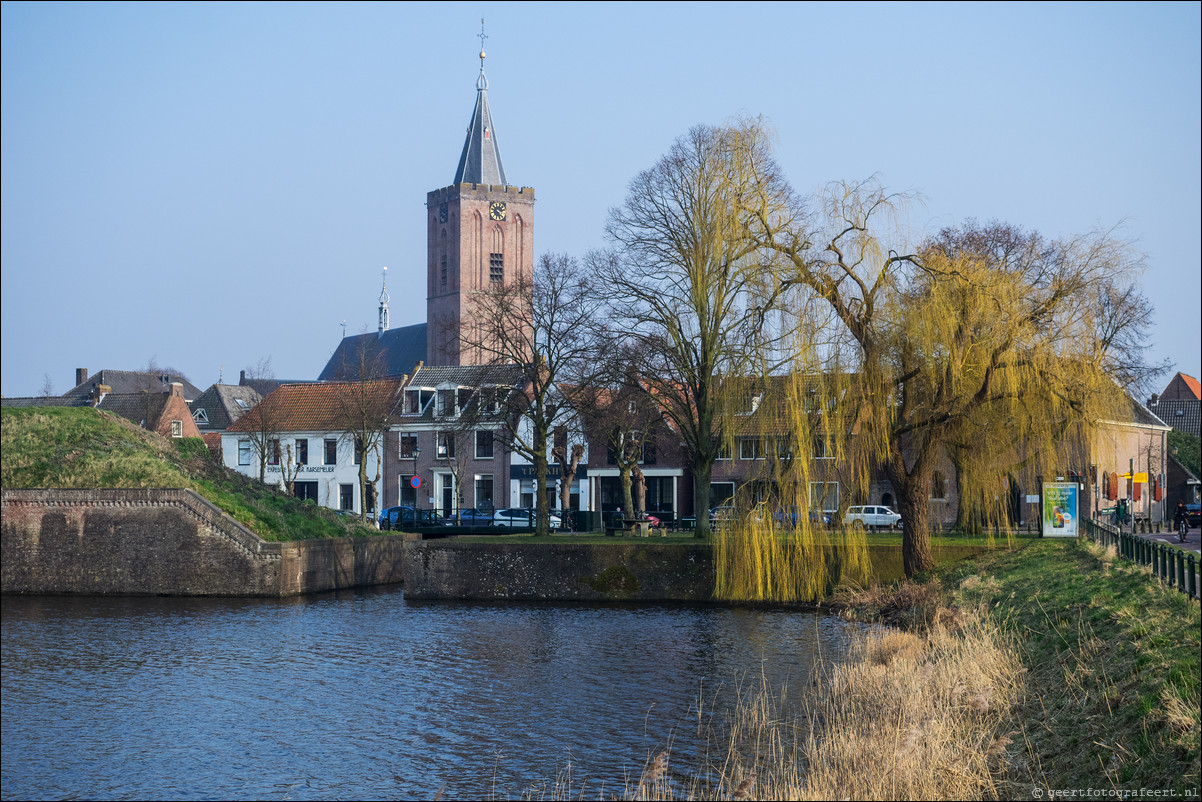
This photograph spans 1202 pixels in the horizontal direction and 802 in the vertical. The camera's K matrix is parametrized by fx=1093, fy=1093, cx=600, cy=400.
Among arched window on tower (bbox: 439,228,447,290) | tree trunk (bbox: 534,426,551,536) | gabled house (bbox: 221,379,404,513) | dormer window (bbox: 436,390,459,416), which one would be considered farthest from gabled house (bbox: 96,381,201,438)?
tree trunk (bbox: 534,426,551,536)

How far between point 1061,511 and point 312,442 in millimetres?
41325

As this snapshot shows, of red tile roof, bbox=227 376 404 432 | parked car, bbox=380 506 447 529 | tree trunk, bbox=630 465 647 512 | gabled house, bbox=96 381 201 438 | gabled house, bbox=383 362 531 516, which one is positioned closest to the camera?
parked car, bbox=380 506 447 529

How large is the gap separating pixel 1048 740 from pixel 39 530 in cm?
2593

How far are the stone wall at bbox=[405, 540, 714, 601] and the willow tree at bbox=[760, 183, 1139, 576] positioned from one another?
21.5ft

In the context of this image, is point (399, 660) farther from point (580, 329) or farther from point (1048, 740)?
point (580, 329)

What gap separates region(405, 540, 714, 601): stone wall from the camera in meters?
26.8

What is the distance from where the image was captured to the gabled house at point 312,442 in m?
56.9

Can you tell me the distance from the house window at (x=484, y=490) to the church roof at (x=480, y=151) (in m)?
42.2

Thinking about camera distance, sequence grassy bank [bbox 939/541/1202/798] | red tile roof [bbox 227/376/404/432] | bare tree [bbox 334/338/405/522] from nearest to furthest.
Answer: grassy bank [bbox 939/541/1202/798] < bare tree [bbox 334/338/405/522] < red tile roof [bbox 227/376/404/432]

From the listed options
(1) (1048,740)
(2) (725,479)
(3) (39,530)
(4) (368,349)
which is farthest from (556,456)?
(4) (368,349)

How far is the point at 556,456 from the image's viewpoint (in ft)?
153

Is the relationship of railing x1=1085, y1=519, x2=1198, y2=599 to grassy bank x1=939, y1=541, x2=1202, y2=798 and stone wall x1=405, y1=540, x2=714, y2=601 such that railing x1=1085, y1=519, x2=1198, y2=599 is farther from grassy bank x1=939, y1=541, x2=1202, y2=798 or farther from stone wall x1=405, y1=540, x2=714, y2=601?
stone wall x1=405, y1=540, x2=714, y2=601

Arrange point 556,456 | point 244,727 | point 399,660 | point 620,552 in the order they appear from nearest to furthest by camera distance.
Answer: point 244,727, point 399,660, point 620,552, point 556,456

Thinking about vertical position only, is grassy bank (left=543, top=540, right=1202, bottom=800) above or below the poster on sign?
below
